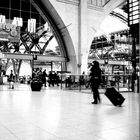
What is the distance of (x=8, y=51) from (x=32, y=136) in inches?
814

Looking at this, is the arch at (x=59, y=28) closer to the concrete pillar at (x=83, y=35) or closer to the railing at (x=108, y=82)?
the concrete pillar at (x=83, y=35)

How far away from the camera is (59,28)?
1035 inches

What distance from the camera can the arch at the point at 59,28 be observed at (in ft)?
83.0

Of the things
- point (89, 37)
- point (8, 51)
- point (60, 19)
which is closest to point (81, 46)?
point (89, 37)

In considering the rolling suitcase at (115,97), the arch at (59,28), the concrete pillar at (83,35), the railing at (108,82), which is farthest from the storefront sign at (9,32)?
the rolling suitcase at (115,97)

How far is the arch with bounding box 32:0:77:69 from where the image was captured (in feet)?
83.0

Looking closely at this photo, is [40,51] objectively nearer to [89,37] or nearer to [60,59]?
[60,59]

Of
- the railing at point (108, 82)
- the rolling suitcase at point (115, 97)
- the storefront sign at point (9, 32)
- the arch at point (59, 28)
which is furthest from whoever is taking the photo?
the arch at point (59, 28)

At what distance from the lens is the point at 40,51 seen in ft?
82.2

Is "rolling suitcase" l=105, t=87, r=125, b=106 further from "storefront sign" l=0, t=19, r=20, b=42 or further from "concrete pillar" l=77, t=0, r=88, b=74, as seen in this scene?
"concrete pillar" l=77, t=0, r=88, b=74

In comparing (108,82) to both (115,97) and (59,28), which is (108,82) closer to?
(115,97)

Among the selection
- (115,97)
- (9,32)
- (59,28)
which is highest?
(59,28)

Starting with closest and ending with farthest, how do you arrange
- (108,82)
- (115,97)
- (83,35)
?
(115,97) → (108,82) → (83,35)

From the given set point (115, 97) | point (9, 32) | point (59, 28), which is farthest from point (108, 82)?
point (59, 28)
